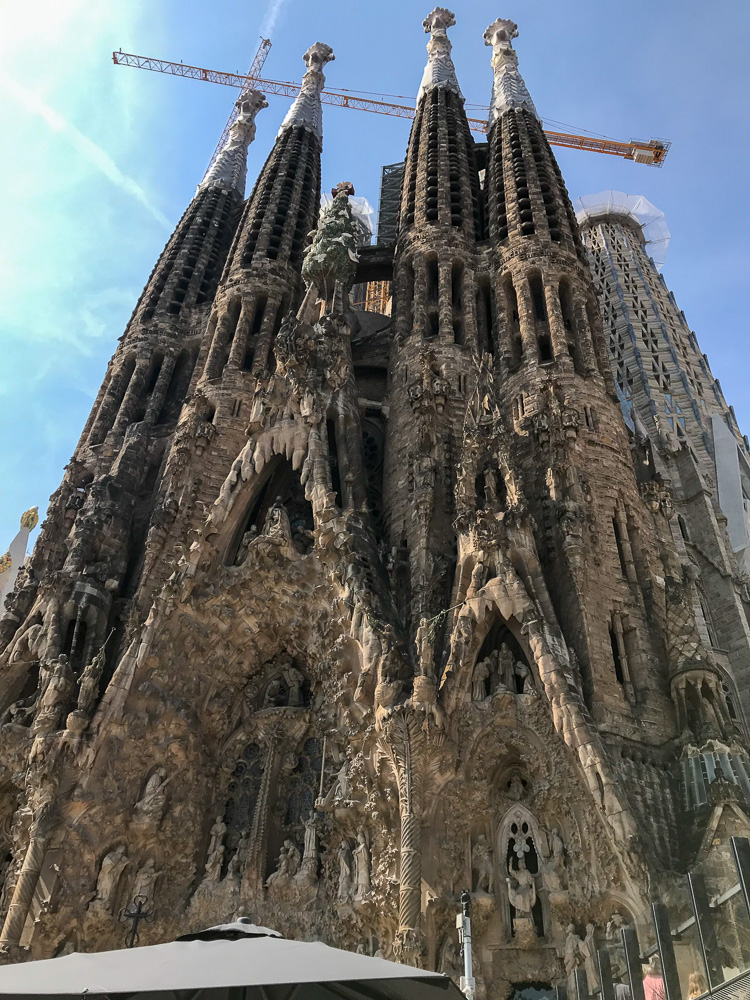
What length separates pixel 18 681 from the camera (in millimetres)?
15938

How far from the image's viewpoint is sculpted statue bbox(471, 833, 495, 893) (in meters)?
11.9

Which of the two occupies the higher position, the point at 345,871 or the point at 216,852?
the point at 216,852

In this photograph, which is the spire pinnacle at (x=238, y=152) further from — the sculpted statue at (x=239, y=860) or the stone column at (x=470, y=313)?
the sculpted statue at (x=239, y=860)

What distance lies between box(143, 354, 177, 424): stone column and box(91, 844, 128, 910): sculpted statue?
37.6 feet

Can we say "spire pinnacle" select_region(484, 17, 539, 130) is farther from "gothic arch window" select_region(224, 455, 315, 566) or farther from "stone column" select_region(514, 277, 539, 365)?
"gothic arch window" select_region(224, 455, 315, 566)

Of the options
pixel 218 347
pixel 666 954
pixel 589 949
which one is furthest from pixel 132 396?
pixel 666 954

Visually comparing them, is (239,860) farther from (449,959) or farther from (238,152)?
(238,152)

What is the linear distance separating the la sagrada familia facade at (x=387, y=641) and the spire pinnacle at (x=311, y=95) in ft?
36.1

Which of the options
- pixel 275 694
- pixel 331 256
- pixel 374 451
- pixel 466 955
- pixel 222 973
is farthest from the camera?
pixel 331 256

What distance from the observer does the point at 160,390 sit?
2294 cm

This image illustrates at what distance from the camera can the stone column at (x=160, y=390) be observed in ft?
72.8

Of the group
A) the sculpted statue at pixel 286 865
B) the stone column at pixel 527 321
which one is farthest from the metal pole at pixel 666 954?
the stone column at pixel 527 321

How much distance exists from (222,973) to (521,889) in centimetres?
797

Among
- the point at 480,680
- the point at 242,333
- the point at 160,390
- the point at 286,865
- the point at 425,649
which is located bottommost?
the point at 286,865
